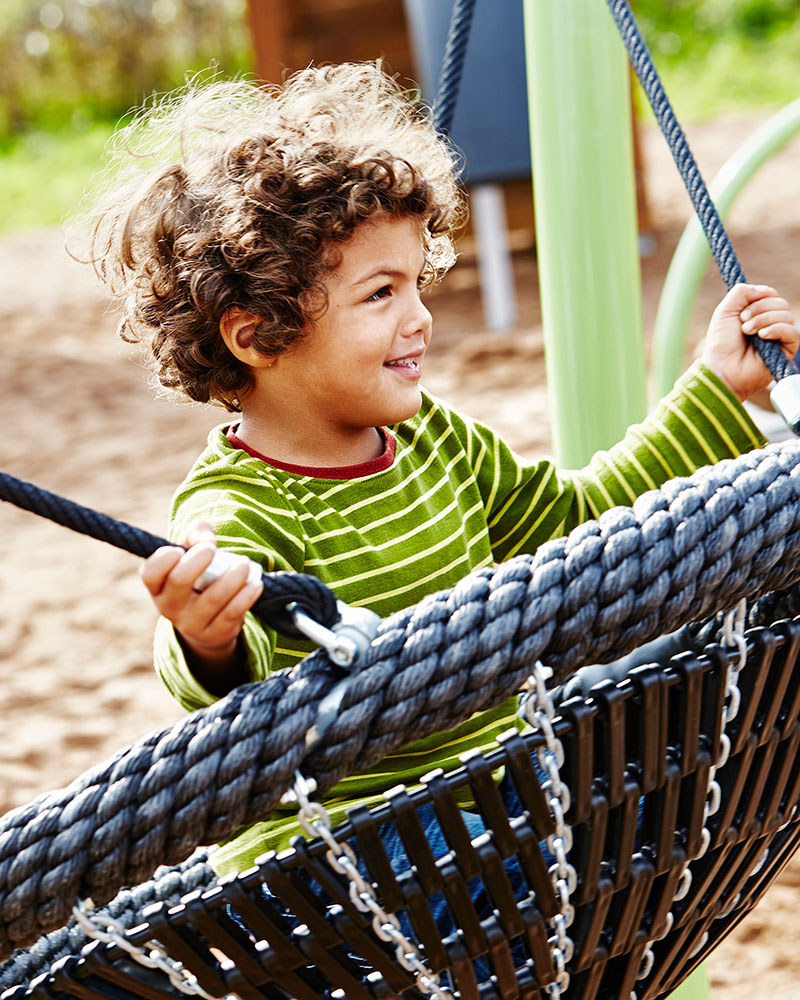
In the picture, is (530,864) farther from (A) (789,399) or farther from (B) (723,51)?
(B) (723,51)

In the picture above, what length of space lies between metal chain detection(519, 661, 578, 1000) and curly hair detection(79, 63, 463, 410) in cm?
43

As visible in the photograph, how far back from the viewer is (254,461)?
3.15 feet

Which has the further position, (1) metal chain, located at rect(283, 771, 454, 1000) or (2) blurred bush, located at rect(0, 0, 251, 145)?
(2) blurred bush, located at rect(0, 0, 251, 145)

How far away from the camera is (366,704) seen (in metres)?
0.58

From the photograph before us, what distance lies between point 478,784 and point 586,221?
677 millimetres

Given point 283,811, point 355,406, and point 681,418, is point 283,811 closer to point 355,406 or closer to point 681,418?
point 355,406

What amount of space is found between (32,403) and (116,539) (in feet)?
12.5

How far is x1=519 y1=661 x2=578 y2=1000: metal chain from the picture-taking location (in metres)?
0.61

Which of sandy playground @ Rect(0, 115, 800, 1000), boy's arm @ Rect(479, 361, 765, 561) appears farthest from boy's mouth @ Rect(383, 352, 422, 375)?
sandy playground @ Rect(0, 115, 800, 1000)

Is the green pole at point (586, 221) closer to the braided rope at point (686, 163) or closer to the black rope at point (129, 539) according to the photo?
the braided rope at point (686, 163)

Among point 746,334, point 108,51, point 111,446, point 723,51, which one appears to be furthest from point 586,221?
point 108,51

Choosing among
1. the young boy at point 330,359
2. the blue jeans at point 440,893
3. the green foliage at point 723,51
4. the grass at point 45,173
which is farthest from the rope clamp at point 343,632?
the green foliage at point 723,51

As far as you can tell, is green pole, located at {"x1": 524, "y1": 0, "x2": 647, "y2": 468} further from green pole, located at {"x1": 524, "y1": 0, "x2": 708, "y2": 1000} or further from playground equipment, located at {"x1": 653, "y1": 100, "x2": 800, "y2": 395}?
playground equipment, located at {"x1": 653, "y1": 100, "x2": 800, "y2": 395}

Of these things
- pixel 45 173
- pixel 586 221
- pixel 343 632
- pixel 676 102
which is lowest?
pixel 343 632
